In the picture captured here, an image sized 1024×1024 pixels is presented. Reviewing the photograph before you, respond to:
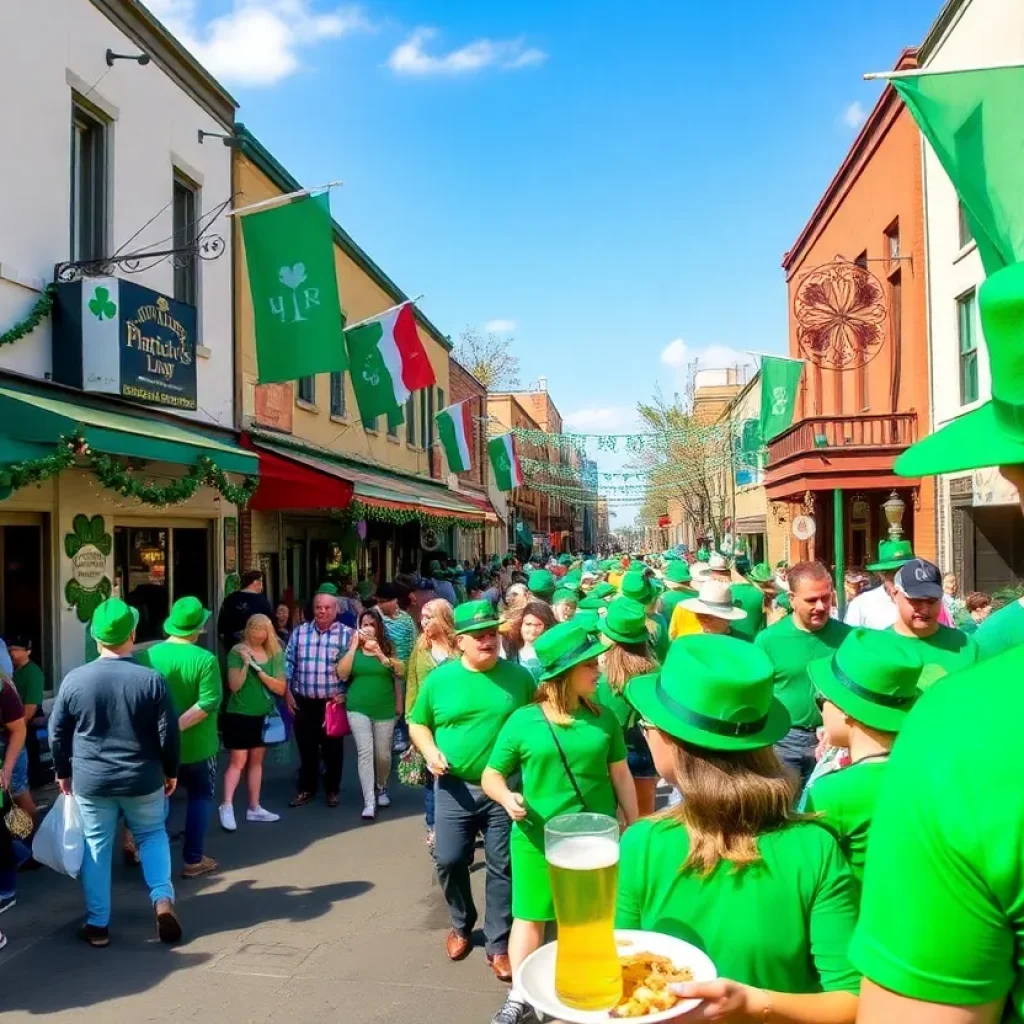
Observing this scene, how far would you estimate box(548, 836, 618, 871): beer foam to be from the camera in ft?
6.73

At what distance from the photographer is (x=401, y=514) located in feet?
50.8

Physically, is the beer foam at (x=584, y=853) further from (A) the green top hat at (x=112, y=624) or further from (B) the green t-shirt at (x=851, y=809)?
(A) the green top hat at (x=112, y=624)

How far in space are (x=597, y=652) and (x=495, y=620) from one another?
83 centimetres

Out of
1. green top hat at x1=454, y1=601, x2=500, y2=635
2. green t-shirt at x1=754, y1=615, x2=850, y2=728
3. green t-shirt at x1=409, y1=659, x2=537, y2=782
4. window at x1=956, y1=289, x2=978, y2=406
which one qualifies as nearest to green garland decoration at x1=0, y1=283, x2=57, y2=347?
green top hat at x1=454, y1=601, x2=500, y2=635

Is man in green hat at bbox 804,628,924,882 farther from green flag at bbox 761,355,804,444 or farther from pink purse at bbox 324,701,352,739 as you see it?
green flag at bbox 761,355,804,444

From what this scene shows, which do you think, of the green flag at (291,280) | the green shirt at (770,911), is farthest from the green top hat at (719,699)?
the green flag at (291,280)

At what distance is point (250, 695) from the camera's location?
7414 millimetres

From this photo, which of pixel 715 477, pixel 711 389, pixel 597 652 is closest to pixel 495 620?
pixel 597 652

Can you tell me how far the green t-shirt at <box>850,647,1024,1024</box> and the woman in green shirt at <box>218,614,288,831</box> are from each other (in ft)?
21.9

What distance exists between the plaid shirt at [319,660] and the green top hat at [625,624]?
10.5ft

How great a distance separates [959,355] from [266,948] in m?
15.1

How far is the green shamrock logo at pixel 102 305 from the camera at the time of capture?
8.83 metres

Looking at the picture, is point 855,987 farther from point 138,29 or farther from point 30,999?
point 138,29

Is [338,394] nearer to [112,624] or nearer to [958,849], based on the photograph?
[112,624]
